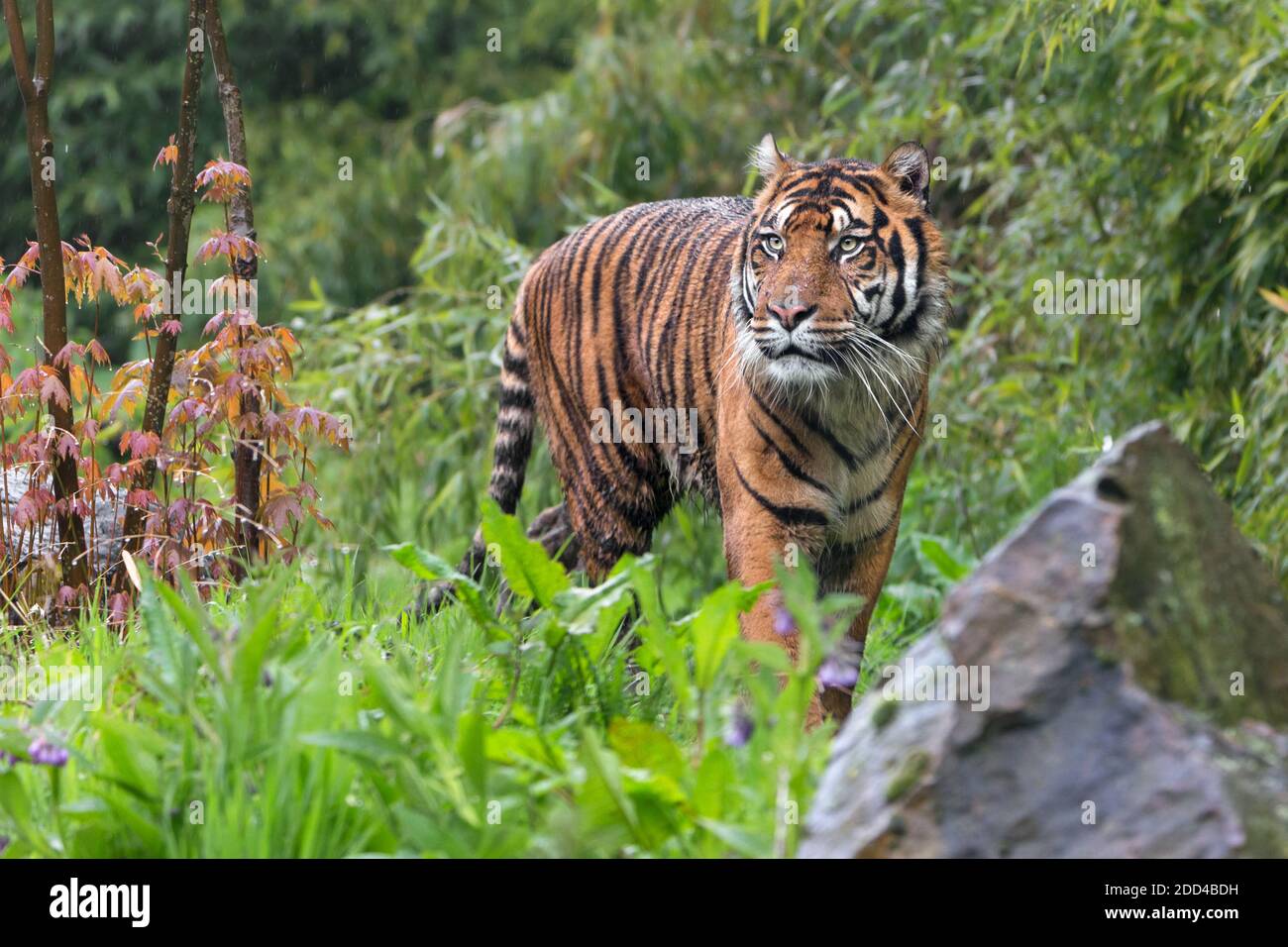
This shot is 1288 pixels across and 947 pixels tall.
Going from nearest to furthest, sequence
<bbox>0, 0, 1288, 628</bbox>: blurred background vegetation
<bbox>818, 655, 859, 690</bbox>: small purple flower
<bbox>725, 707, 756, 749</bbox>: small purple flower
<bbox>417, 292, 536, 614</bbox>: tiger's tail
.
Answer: <bbox>725, 707, 756, 749</bbox>: small purple flower, <bbox>818, 655, 859, 690</bbox>: small purple flower, <bbox>417, 292, 536, 614</bbox>: tiger's tail, <bbox>0, 0, 1288, 628</bbox>: blurred background vegetation

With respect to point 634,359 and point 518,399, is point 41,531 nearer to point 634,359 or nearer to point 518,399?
point 518,399

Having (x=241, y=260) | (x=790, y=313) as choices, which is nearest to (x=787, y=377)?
(x=790, y=313)

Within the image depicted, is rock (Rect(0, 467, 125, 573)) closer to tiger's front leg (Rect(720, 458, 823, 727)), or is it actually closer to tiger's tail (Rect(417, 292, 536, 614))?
tiger's tail (Rect(417, 292, 536, 614))

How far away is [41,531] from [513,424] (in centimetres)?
165

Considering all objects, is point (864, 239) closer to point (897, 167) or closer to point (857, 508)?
point (897, 167)

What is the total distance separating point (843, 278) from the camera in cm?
380

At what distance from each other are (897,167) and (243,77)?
11.3m

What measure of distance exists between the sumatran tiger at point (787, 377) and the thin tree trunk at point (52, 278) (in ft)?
3.11

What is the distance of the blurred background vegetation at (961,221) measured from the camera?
542cm

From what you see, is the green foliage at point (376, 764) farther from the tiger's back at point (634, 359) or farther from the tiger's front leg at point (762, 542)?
the tiger's back at point (634, 359)

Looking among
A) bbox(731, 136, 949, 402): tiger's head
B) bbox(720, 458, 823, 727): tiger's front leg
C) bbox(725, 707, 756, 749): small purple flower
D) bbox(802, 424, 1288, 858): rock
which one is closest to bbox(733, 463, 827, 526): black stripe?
bbox(720, 458, 823, 727): tiger's front leg

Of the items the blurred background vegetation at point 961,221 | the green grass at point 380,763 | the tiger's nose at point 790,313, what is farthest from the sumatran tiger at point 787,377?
the green grass at point 380,763

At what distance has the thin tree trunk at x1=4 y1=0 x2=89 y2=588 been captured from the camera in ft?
13.1
